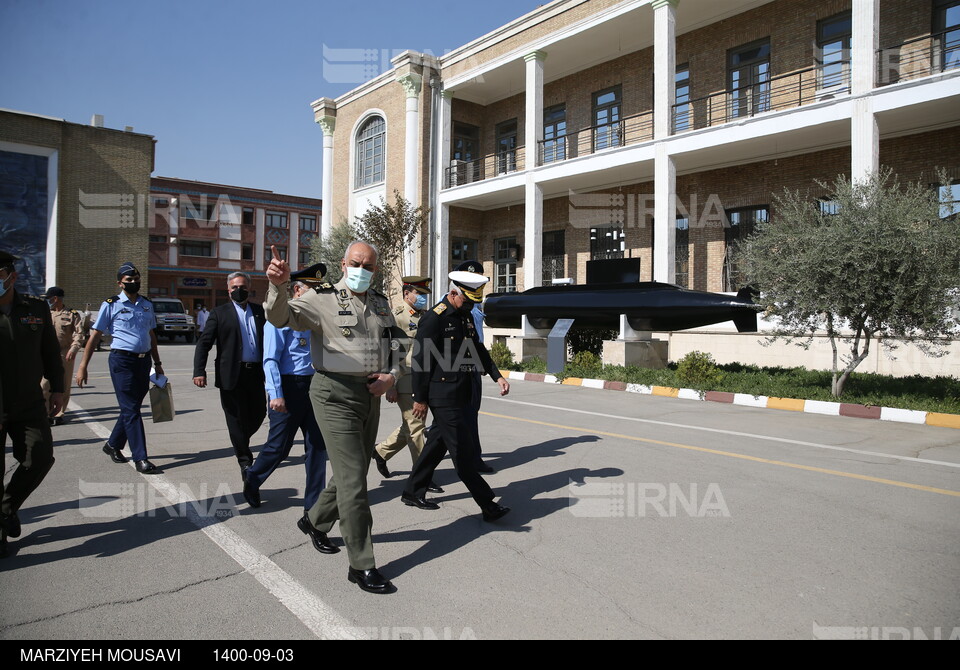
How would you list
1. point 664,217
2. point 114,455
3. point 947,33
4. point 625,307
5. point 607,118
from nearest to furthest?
point 114,455 → point 625,307 → point 947,33 → point 664,217 → point 607,118

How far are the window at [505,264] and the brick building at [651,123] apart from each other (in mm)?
88

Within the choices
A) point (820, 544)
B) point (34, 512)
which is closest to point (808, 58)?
point (820, 544)

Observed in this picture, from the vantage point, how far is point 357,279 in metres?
3.53

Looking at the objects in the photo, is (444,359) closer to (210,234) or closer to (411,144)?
(411,144)

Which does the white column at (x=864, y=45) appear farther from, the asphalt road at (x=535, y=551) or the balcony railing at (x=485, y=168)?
the balcony railing at (x=485, y=168)

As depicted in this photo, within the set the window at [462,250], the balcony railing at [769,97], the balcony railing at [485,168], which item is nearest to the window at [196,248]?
the balcony railing at [485,168]

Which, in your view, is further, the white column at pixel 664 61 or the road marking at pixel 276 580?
the white column at pixel 664 61

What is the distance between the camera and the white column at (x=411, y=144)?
80.0 feet

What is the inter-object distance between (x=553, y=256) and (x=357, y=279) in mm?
20320

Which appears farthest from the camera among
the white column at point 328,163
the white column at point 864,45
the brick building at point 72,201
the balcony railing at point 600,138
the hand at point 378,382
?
the white column at point 328,163

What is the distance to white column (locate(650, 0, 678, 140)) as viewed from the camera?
1675 centimetres

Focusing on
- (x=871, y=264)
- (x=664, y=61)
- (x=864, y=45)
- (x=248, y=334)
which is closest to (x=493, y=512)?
(x=248, y=334)

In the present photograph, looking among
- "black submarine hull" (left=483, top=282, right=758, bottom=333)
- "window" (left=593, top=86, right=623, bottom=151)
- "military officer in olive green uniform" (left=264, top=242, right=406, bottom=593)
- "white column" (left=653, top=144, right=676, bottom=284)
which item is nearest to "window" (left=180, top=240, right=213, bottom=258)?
"window" (left=593, top=86, right=623, bottom=151)
